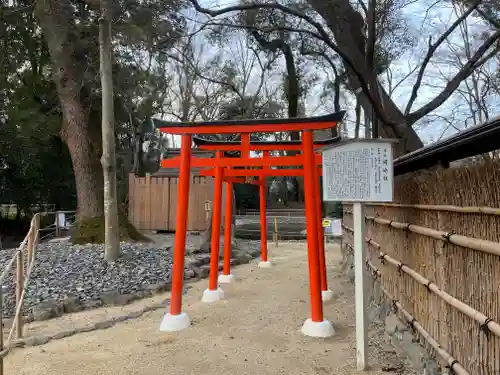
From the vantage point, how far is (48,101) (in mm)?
14742

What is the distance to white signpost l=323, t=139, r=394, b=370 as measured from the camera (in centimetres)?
355

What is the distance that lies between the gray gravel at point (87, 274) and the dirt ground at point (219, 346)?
1.84 ft

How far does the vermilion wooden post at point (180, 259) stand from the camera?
4.87 metres

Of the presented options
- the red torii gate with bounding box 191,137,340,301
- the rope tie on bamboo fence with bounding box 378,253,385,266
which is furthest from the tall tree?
the rope tie on bamboo fence with bounding box 378,253,385,266

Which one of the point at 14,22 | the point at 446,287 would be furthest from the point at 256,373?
the point at 14,22

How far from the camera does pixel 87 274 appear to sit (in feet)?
23.4

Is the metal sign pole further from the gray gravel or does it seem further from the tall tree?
the tall tree

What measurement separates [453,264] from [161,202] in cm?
1212

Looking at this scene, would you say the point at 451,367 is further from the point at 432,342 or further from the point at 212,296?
the point at 212,296

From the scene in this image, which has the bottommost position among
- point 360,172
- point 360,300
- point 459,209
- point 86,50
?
point 360,300

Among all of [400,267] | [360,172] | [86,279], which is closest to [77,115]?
[86,279]

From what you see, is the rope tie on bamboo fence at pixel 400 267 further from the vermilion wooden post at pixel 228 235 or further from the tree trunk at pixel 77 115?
the tree trunk at pixel 77 115

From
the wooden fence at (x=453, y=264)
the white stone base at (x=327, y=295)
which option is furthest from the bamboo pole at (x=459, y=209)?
the white stone base at (x=327, y=295)

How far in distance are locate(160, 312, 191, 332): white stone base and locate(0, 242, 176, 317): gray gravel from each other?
1684 mm
